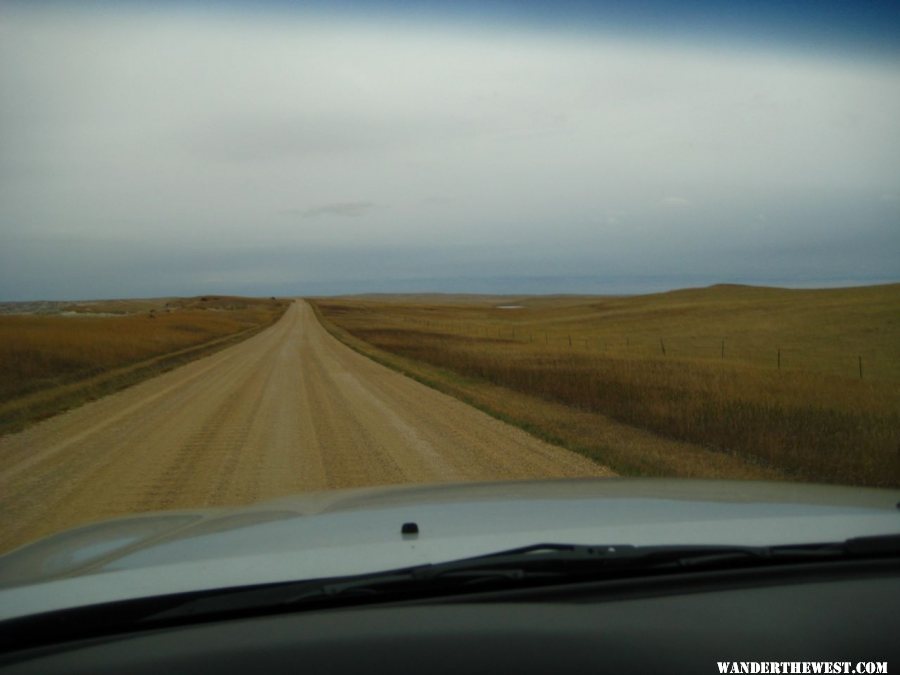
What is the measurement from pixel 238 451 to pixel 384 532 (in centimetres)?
795

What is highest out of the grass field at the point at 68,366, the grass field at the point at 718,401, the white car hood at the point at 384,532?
the white car hood at the point at 384,532

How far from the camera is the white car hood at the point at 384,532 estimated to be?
273 cm

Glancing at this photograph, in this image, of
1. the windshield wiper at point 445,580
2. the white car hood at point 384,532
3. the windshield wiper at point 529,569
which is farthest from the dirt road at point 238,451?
the windshield wiper at point 529,569

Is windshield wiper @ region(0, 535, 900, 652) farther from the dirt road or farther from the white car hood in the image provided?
the dirt road

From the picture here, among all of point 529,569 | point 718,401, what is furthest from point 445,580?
point 718,401

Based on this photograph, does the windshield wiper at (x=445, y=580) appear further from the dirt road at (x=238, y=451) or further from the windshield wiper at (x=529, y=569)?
the dirt road at (x=238, y=451)

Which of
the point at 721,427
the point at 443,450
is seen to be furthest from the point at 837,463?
the point at 443,450

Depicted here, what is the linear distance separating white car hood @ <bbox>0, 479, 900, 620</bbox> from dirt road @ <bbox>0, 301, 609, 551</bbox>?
141 inches

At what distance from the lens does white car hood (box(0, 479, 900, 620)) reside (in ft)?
8.97

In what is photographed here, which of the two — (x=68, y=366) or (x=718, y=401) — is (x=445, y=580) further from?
(x=68, y=366)

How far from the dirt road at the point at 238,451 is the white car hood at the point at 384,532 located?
11.7ft

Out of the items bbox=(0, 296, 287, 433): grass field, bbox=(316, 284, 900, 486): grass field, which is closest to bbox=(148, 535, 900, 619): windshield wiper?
bbox=(316, 284, 900, 486): grass field

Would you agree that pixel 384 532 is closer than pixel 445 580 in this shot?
No

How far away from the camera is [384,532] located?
3.36 metres
